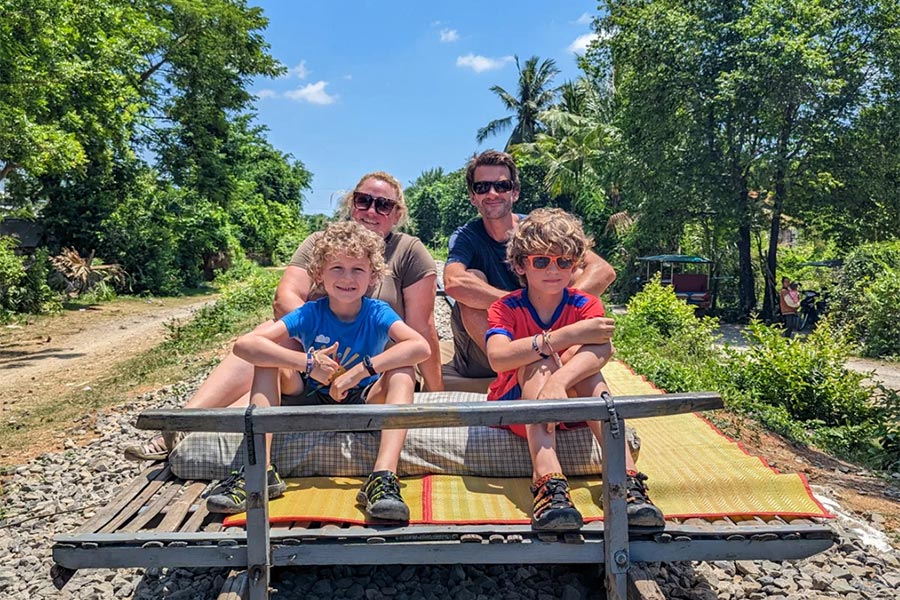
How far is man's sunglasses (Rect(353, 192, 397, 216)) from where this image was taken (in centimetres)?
394

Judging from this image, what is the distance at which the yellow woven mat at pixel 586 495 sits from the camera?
2506 millimetres

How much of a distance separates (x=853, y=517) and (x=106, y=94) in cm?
1362

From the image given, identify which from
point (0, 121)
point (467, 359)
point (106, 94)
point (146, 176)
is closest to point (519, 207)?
point (146, 176)

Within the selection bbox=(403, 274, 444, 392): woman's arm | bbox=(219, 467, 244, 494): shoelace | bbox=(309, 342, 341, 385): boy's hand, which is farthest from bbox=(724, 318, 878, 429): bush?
bbox=(219, 467, 244, 494): shoelace

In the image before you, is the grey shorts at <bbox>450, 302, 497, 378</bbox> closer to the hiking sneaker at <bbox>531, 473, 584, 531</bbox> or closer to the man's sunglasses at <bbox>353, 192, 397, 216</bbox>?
the man's sunglasses at <bbox>353, 192, 397, 216</bbox>

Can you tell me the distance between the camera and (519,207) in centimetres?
3975

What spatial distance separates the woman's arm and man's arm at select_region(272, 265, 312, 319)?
1.96 ft

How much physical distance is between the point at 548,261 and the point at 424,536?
53.6 inches

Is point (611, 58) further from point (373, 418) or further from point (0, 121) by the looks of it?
point (373, 418)

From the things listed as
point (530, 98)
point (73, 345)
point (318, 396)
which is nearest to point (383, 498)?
point (318, 396)

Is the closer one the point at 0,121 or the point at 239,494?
the point at 239,494

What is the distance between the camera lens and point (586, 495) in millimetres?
2713

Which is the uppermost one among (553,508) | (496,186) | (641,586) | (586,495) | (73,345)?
(496,186)

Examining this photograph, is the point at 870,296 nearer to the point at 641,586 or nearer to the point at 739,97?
the point at 739,97
